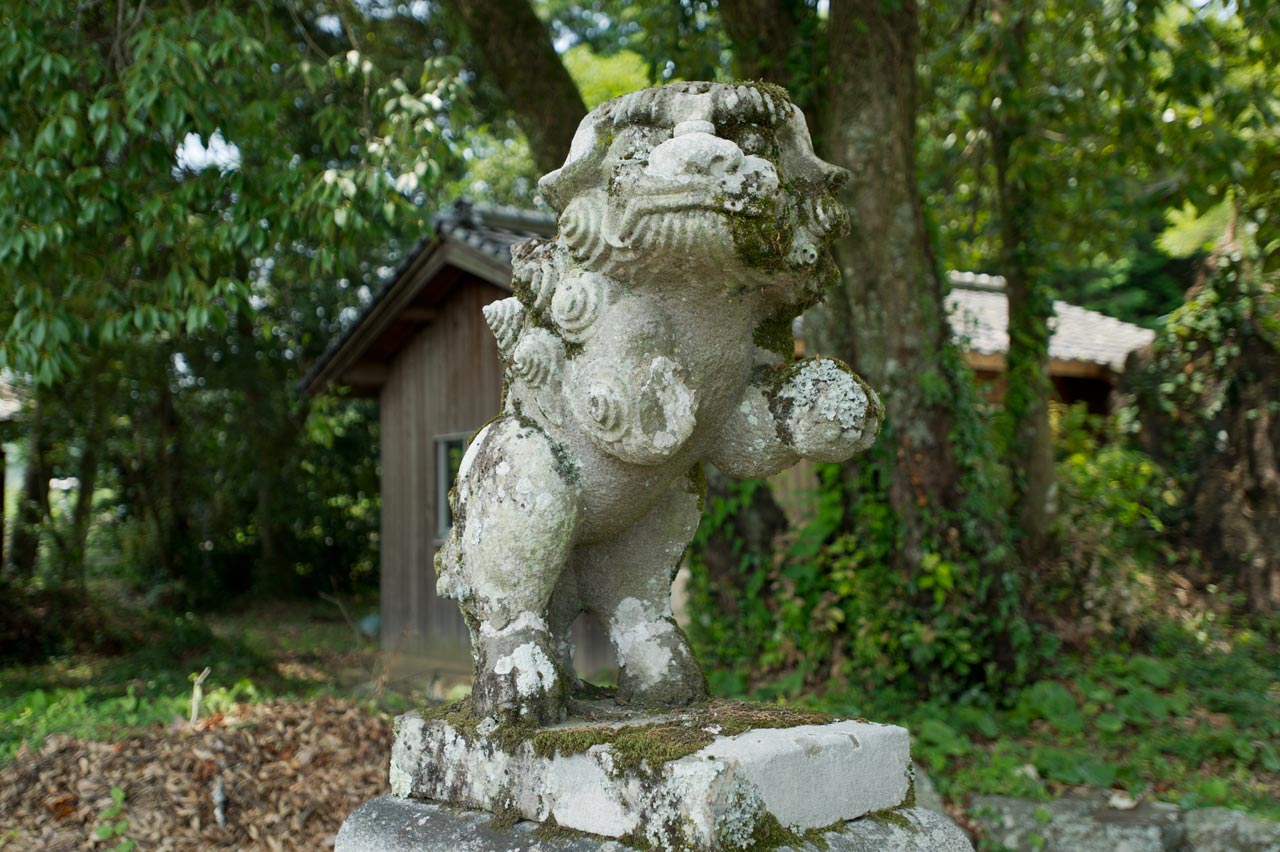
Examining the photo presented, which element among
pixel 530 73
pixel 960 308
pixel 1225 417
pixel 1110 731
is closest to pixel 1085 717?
pixel 1110 731

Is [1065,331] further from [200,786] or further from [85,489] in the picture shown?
[85,489]

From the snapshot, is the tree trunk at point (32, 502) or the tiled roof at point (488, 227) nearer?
the tiled roof at point (488, 227)

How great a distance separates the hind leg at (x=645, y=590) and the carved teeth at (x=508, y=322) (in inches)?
19.8

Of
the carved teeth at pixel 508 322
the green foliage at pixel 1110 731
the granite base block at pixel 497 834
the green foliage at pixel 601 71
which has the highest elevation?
the green foliage at pixel 601 71

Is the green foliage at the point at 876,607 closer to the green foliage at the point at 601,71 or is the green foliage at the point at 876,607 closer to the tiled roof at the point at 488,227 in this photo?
the tiled roof at the point at 488,227

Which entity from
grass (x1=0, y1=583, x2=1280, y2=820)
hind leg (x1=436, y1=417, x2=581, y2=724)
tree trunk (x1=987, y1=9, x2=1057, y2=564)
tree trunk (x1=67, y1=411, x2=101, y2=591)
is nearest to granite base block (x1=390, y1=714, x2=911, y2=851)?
hind leg (x1=436, y1=417, x2=581, y2=724)

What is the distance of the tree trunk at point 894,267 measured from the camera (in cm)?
501

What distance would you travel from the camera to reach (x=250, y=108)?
453 centimetres

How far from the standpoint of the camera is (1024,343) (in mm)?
6418

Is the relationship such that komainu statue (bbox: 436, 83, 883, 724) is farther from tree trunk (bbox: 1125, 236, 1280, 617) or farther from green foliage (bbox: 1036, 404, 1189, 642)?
tree trunk (bbox: 1125, 236, 1280, 617)

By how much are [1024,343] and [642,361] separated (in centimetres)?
503

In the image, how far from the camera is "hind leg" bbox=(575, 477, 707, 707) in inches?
92.0

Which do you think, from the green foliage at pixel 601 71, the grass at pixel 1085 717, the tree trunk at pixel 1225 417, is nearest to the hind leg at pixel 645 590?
the grass at pixel 1085 717

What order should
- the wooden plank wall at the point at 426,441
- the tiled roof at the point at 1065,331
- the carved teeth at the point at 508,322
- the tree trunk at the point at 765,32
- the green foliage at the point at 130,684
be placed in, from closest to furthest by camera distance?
the carved teeth at the point at 508,322 < the green foliage at the point at 130,684 < the tree trunk at the point at 765,32 < the wooden plank wall at the point at 426,441 < the tiled roof at the point at 1065,331
